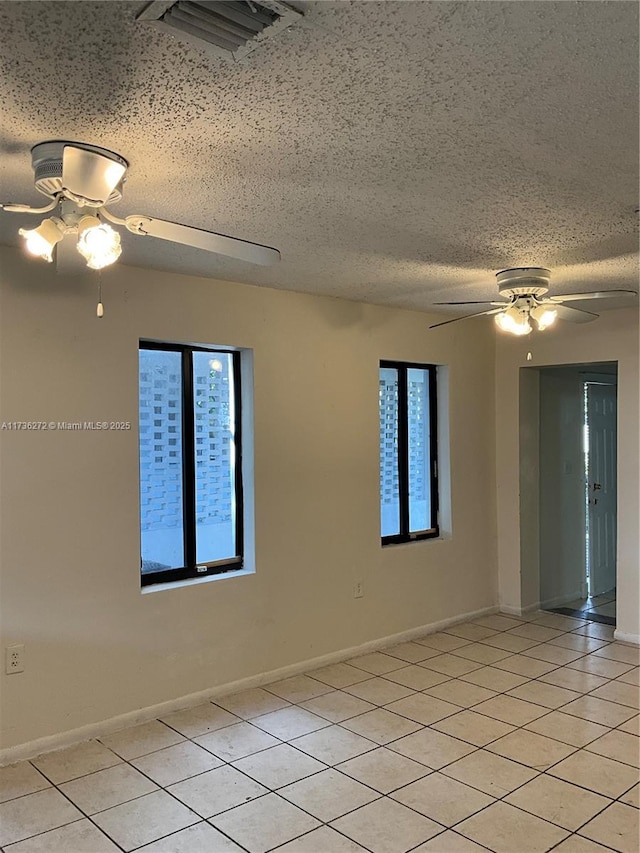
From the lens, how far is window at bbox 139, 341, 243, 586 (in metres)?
3.73

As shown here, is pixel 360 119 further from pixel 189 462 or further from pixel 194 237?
pixel 189 462

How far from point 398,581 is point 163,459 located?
6.45 ft

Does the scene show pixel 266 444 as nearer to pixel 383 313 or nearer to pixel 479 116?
pixel 383 313

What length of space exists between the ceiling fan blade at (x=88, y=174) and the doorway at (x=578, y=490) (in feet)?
14.5

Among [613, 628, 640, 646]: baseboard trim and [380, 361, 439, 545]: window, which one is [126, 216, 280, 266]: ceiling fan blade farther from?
[613, 628, 640, 646]: baseboard trim

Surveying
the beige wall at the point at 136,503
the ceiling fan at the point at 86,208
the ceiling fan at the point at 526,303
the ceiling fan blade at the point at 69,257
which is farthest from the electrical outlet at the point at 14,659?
the ceiling fan at the point at 526,303

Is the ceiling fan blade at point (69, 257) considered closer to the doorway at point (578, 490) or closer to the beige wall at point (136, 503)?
the beige wall at point (136, 503)

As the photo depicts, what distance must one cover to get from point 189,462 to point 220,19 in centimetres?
270

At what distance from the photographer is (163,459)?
3.78 meters

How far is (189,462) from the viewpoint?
385 centimetres

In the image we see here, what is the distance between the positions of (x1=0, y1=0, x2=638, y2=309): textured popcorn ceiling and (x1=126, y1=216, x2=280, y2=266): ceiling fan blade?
22 centimetres

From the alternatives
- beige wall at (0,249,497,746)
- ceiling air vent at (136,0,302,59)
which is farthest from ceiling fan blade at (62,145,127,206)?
beige wall at (0,249,497,746)

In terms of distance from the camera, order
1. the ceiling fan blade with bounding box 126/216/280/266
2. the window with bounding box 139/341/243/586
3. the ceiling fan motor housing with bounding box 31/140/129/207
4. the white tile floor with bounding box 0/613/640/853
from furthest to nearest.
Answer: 1. the window with bounding box 139/341/243/586
2. the white tile floor with bounding box 0/613/640/853
3. the ceiling fan blade with bounding box 126/216/280/266
4. the ceiling fan motor housing with bounding box 31/140/129/207

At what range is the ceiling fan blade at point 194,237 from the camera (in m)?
2.07
